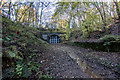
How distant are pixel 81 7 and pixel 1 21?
19.3ft

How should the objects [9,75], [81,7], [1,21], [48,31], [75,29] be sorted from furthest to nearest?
[48,31] < [75,29] < [81,7] < [1,21] < [9,75]

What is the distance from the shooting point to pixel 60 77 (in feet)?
6.72

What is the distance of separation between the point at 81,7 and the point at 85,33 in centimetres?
234

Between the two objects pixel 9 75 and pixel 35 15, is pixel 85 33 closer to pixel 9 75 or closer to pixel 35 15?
pixel 9 75

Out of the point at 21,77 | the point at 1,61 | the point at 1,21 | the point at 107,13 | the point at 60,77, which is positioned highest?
the point at 107,13

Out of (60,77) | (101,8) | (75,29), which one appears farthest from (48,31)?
(60,77)

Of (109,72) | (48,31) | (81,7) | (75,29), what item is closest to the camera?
(109,72)

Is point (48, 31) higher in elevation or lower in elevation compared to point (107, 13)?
lower

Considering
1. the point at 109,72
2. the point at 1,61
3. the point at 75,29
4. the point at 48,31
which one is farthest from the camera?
the point at 48,31

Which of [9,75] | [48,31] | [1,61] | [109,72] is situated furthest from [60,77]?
[48,31]

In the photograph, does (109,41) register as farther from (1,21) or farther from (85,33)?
(1,21)

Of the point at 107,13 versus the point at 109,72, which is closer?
the point at 109,72

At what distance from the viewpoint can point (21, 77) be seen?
5.97 feet

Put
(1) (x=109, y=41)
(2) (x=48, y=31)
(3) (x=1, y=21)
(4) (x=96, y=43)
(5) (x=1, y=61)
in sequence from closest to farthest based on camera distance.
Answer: (5) (x=1, y=61), (3) (x=1, y=21), (1) (x=109, y=41), (4) (x=96, y=43), (2) (x=48, y=31)
